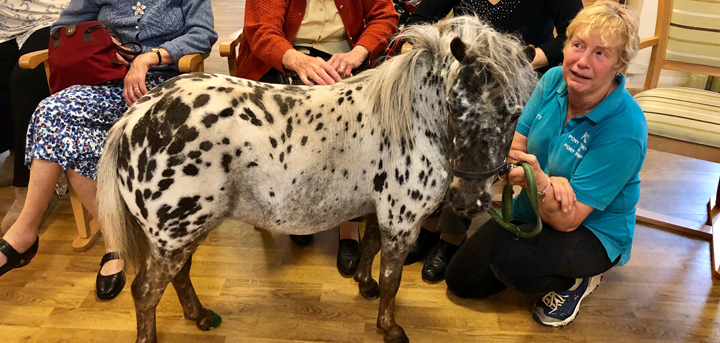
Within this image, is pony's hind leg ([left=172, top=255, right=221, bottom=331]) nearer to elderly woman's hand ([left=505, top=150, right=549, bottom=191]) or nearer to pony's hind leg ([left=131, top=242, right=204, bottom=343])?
pony's hind leg ([left=131, top=242, right=204, bottom=343])

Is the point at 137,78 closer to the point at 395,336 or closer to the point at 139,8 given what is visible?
the point at 139,8

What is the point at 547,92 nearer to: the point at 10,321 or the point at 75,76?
the point at 75,76

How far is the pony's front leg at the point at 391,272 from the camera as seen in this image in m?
1.39

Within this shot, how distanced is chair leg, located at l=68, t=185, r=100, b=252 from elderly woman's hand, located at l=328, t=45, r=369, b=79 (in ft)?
4.17

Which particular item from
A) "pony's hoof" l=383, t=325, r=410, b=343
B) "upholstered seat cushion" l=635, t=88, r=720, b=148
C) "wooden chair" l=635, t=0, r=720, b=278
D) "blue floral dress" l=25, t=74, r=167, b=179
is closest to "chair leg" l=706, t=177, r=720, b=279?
"wooden chair" l=635, t=0, r=720, b=278

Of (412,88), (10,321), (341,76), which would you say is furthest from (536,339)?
(10,321)

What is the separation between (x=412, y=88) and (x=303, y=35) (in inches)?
32.8

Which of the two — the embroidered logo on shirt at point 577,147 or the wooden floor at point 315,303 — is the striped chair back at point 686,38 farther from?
the embroidered logo on shirt at point 577,147

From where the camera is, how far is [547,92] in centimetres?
157

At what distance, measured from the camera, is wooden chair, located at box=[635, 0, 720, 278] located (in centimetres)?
195

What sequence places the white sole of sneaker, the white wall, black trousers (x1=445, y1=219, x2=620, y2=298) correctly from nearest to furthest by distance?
1. black trousers (x1=445, y1=219, x2=620, y2=298)
2. the white sole of sneaker
3. the white wall

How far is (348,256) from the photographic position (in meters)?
1.94

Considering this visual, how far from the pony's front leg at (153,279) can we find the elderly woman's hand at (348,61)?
0.80m

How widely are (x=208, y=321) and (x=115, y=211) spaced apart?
1.86 ft
